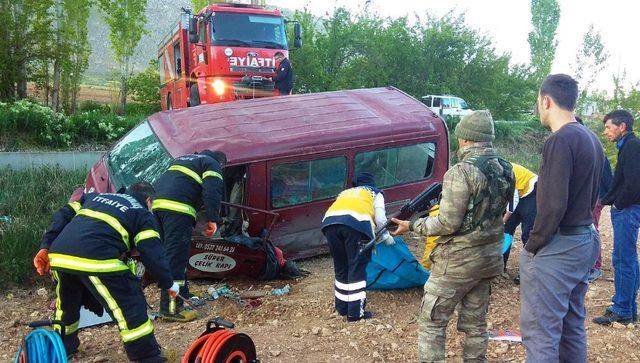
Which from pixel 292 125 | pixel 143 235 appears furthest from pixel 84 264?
pixel 292 125

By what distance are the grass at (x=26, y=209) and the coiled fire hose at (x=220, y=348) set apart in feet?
11.5

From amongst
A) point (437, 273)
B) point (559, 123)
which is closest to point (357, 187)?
point (437, 273)

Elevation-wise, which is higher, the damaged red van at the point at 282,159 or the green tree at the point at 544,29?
the green tree at the point at 544,29

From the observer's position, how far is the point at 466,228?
3.23 m

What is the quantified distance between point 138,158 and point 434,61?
17.6 meters

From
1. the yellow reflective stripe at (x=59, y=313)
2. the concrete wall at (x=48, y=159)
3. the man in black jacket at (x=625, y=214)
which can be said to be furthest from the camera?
the concrete wall at (x=48, y=159)

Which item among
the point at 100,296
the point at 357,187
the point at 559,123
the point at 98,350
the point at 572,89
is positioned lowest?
the point at 98,350

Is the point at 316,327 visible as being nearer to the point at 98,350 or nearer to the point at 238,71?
the point at 98,350

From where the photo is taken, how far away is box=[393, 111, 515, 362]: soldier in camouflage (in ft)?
10.4

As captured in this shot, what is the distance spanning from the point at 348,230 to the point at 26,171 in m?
6.41

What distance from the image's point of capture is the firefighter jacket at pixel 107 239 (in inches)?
137

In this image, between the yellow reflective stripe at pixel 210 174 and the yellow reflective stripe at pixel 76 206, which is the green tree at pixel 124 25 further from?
the yellow reflective stripe at pixel 76 206

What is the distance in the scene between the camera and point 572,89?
288 centimetres

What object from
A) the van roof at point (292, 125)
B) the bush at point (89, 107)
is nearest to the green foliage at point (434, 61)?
the bush at point (89, 107)
